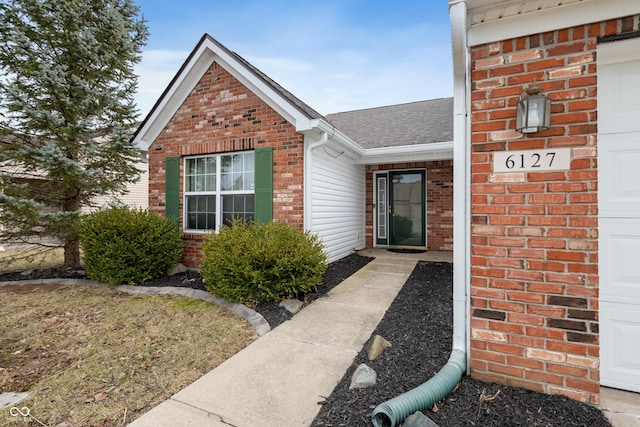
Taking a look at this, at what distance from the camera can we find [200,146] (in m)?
6.34

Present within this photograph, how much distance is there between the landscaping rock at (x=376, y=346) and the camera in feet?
8.86

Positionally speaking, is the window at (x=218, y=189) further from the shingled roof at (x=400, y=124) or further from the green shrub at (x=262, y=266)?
the shingled roof at (x=400, y=124)

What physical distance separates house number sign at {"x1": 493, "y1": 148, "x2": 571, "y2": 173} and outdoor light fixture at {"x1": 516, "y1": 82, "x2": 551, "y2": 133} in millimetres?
165

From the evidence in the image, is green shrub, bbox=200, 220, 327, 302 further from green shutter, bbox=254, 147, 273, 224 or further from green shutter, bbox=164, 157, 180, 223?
green shutter, bbox=164, 157, 180, 223

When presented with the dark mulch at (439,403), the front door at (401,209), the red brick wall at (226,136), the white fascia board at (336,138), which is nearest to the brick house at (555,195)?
the dark mulch at (439,403)

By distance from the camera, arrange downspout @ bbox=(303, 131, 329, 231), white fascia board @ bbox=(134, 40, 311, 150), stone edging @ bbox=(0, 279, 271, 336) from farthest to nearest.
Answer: downspout @ bbox=(303, 131, 329, 231) → white fascia board @ bbox=(134, 40, 311, 150) → stone edging @ bbox=(0, 279, 271, 336)

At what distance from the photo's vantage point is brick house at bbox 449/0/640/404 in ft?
6.30

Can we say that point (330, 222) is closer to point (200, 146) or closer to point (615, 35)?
point (200, 146)

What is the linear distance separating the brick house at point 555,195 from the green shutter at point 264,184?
4081 millimetres

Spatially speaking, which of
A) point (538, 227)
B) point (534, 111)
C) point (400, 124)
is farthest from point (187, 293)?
point (400, 124)

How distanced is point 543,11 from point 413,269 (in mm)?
4807

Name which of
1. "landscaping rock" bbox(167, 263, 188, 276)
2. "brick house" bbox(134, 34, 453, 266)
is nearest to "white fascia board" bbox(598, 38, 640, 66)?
"brick house" bbox(134, 34, 453, 266)

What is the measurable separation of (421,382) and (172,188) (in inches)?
248

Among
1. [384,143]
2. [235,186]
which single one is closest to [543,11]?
[235,186]
